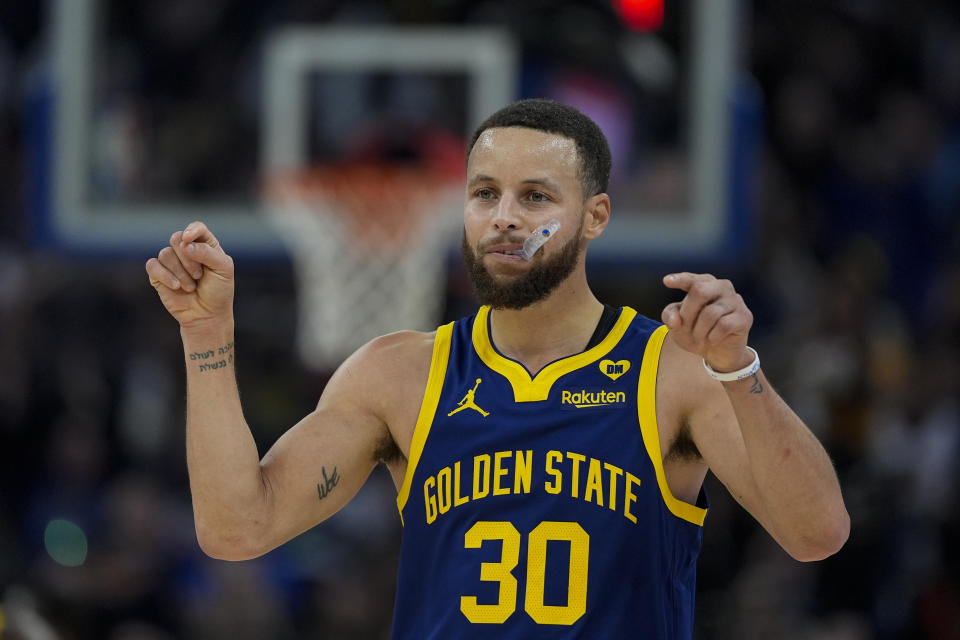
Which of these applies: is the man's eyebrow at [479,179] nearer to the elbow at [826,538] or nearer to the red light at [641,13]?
the elbow at [826,538]

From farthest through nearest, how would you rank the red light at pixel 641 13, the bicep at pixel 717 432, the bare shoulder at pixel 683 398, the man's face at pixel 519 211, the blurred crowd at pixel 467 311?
the blurred crowd at pixel 467 311
the red light at pixel 641 13
the man's face at pixel 519 211
the bare shoulder at pixel 683 398
the bicep at pixel 717 432

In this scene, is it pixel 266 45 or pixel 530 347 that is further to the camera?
pixel 266 45

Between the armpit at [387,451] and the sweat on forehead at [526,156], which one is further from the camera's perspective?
the armpit at [387,451]

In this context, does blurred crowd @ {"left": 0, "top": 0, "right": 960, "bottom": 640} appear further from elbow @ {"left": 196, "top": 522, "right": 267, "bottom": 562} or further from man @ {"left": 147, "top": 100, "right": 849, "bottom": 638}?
man @ {"left": 147, "top": 100, "right": 849, "bottom": 638}

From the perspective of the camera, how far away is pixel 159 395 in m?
10.5

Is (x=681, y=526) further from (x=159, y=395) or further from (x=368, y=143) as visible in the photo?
(x=159, y=395)

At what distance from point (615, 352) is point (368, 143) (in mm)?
4507

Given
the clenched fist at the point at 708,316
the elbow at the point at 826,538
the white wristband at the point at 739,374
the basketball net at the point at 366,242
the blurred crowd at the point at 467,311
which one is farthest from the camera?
the blurred crowd at the point at 467,311

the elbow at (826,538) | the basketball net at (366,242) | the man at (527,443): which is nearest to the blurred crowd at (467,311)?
the basketball net at (366,242)

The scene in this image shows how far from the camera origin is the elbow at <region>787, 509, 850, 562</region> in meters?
3.45

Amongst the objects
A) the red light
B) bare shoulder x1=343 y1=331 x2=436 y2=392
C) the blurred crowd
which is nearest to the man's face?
bare shoulder x1=343 y1=331 x2=436 y2=392

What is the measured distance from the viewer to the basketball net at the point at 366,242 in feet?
25.1

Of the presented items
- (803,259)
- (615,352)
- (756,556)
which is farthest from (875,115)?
(615,352)

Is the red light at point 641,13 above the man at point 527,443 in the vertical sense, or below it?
above
